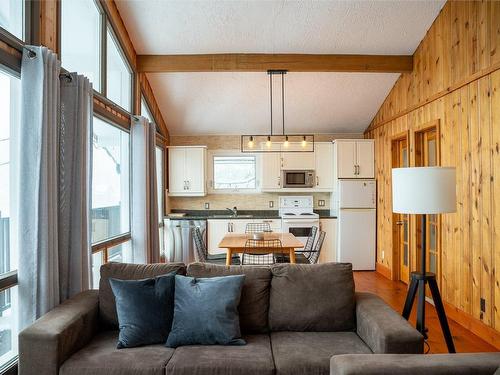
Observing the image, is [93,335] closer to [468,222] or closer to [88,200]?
[88,200]

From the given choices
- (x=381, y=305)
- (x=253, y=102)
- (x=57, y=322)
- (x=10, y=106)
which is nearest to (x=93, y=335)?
(x=57, y=322)

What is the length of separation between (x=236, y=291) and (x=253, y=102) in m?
4.19

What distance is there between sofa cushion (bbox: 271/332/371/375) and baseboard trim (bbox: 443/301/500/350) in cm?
168

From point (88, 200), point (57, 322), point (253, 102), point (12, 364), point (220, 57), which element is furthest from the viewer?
point (253, 102)

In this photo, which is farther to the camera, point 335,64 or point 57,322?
point 335,64

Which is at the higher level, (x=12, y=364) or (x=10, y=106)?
(x=10, y=106)

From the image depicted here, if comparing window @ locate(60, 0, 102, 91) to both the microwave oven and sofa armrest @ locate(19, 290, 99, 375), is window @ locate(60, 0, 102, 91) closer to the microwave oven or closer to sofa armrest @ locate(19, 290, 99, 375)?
sofa armrest @ locate(19, 290, 99, 375)

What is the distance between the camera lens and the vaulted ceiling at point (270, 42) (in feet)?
13.3

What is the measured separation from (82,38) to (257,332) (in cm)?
308

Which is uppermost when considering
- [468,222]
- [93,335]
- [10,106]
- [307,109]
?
[307,109]

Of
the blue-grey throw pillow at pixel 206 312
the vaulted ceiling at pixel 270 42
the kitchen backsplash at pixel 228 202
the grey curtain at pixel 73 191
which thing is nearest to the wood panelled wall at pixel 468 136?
the vaulted ceiling at pixel 270 42

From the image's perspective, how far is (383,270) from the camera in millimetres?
5953

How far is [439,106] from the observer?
4211 mm

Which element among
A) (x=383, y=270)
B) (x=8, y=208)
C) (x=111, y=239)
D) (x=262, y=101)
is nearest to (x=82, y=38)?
(x=8, y=208)
